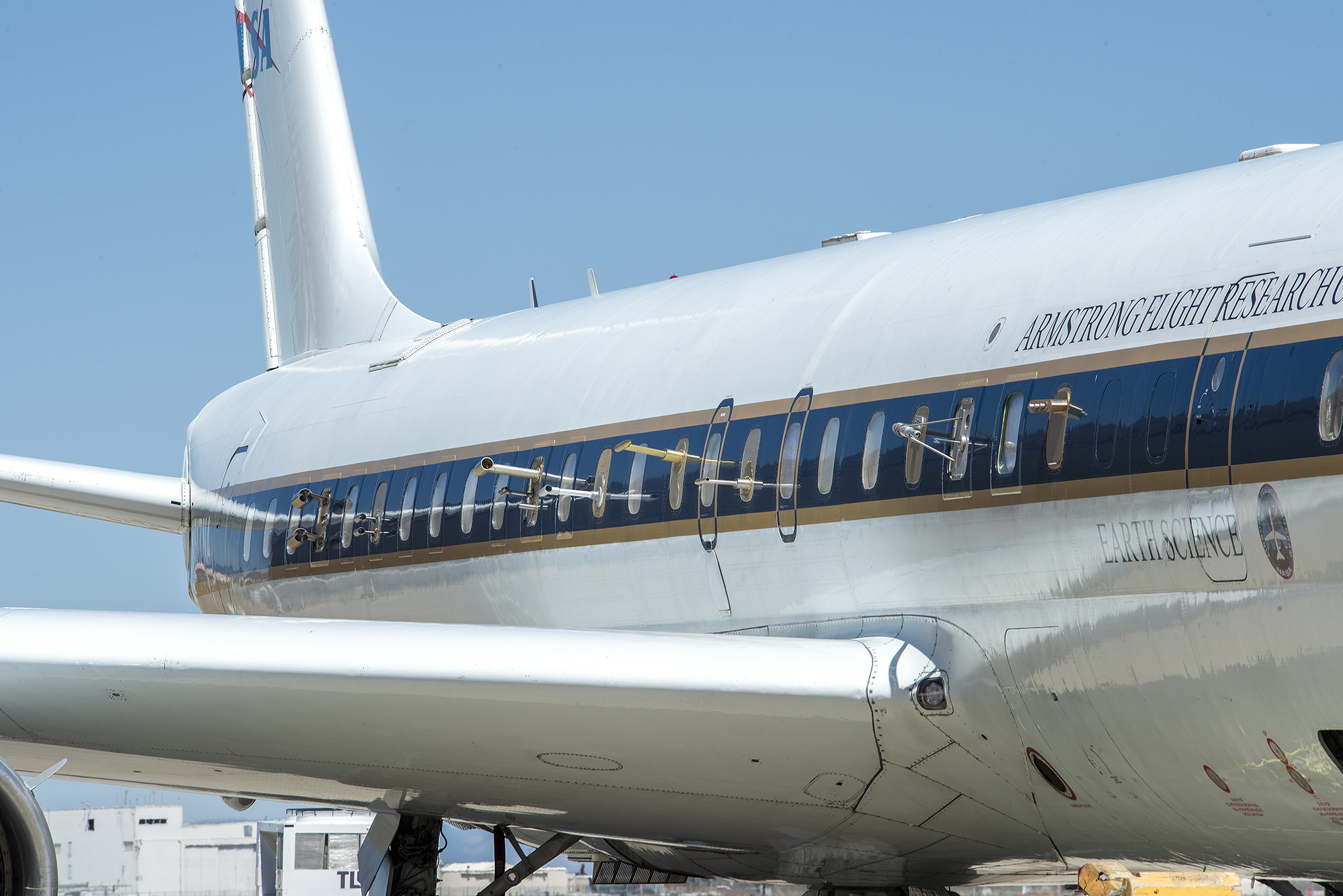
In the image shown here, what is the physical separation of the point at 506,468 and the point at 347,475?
3.35 metres

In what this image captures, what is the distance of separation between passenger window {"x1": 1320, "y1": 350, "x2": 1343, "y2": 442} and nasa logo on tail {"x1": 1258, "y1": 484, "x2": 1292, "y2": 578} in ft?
1.01

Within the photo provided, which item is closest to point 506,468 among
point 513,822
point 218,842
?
point 513,822

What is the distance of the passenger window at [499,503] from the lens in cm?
1158

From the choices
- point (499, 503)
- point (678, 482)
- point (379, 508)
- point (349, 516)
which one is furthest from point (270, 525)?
point (678, 482)

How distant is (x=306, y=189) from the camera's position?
59.7 ft

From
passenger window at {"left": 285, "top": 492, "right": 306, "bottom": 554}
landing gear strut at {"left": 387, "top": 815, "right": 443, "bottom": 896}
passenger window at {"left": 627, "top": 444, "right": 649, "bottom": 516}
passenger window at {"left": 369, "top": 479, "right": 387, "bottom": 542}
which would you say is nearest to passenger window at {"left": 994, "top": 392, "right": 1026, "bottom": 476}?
passenger window at {"left": 627, "top": 444, "right": 649, "bottom": 516}

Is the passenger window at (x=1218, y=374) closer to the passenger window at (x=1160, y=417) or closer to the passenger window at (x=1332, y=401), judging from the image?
the passenger window at (x=1160, y=417)

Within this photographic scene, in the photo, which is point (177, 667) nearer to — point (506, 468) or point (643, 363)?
point (506, 468)

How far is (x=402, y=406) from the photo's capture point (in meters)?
13.5

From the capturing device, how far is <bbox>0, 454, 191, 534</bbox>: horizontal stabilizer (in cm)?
1552

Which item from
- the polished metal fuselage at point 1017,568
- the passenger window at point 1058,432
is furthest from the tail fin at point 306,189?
the passenger window at point 1058,432

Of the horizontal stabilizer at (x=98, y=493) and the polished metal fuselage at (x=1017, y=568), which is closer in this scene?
the polished metal fuselage at (x=1017, y=568)

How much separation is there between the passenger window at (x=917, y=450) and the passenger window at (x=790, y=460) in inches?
35.8

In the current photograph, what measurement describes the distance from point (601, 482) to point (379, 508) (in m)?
3.06
